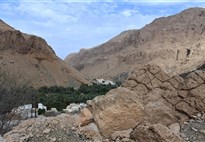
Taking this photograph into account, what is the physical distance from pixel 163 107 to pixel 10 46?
53.4m

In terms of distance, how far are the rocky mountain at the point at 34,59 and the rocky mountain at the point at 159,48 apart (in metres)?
22.7

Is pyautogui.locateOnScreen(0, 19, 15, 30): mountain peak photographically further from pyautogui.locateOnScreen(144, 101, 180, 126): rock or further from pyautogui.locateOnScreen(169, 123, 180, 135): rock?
pyautogui.locateOnScreen(169, 123, 180, 135): rock

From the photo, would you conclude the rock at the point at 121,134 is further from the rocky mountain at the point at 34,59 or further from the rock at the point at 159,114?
the rocky mountain at the point at 34,59

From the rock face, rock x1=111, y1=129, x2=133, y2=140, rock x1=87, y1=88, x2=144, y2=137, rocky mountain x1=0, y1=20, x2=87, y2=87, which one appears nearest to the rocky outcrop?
rock x1=87, y1=88, x2=144, y2=137

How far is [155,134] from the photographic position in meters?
8.56

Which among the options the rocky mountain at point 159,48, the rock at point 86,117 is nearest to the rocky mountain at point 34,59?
the rocky mountain at point 159,48

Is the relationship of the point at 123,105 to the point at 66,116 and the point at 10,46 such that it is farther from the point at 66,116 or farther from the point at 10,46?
the point at 10,46

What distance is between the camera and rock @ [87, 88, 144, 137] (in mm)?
9438

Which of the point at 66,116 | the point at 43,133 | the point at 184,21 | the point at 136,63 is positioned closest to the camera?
the point at 43,133

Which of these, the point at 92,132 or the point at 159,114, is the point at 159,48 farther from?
the point at 92,132

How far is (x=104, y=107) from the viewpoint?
952 cm

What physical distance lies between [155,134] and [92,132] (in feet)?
4.67

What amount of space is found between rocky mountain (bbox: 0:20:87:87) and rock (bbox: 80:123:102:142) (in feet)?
151

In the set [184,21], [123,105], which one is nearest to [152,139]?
[123,105]
